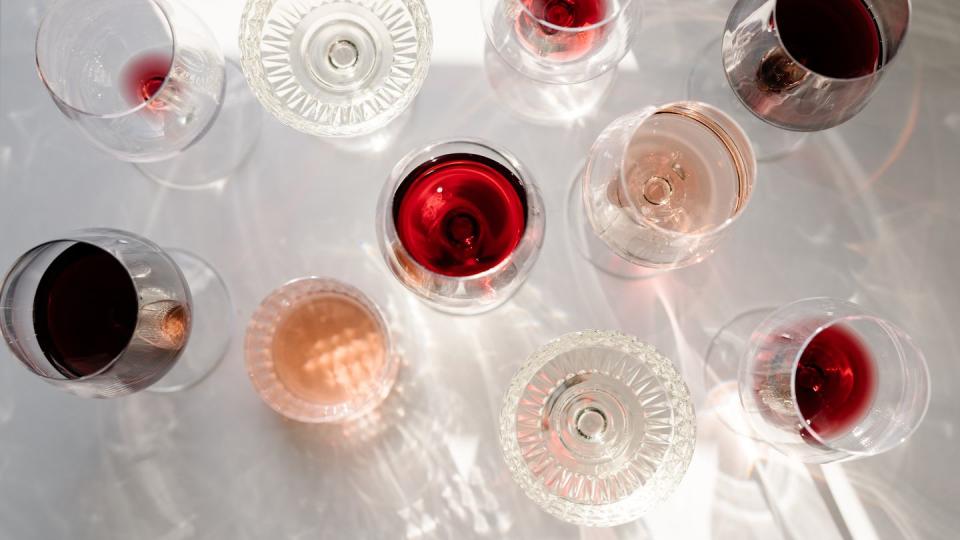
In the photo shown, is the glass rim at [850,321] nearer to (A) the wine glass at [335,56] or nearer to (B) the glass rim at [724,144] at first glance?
(B) the glass rim at [724,144]

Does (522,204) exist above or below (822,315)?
below

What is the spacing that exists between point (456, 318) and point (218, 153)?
365 mm

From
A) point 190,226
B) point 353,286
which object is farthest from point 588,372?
point 190,226

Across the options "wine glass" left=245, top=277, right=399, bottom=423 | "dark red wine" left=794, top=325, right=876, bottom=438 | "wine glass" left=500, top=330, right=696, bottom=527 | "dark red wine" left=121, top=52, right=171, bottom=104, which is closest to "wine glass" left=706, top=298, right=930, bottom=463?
"dark red wine" left=794, top=325, right=876, bottom=438

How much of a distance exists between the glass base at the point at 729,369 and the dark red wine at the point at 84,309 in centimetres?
68

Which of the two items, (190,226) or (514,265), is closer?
(514,265)

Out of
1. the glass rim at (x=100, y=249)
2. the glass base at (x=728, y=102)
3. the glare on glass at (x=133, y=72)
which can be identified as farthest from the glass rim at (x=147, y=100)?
the glass base at (x=728, y=102)

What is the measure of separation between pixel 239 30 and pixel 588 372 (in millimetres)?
586

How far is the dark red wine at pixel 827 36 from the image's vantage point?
816mm

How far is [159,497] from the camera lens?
89 centimetres

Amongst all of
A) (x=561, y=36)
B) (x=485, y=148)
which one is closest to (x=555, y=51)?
(x=561, y=36)

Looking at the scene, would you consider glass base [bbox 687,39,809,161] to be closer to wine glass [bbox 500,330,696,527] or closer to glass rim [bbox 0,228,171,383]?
wine glass [bbox 500,330,696,527]

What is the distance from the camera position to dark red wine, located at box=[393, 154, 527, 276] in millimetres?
801

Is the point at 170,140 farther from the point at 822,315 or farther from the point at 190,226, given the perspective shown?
the point at 822,315
